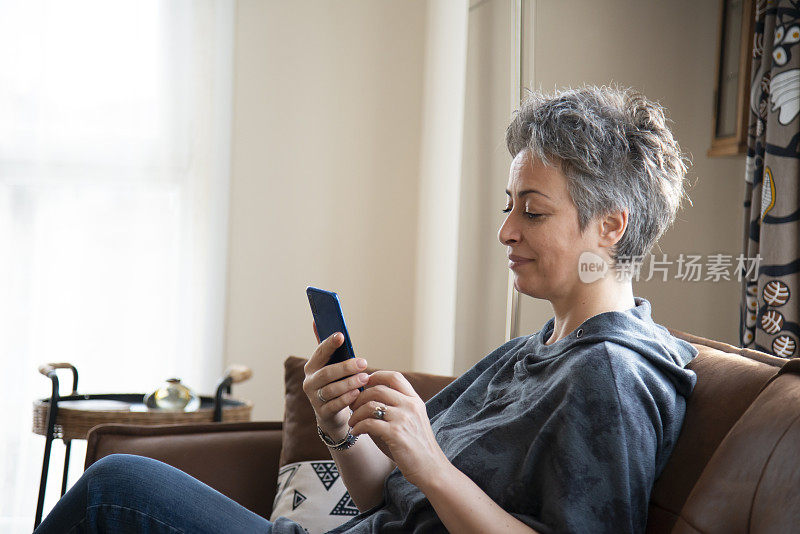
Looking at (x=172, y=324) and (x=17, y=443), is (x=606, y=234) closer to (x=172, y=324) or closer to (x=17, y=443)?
(x=172, y=324)

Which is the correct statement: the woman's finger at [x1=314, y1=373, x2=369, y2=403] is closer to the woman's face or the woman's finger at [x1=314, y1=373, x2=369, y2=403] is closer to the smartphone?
the smartphone

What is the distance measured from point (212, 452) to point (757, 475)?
3.61 ft

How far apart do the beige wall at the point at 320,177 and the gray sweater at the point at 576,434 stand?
1.97m

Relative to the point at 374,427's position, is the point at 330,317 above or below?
above

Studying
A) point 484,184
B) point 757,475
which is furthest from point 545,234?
point 484,184

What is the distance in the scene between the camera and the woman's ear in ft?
3.67

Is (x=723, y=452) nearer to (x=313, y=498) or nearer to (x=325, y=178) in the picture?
(x=313, y=498)

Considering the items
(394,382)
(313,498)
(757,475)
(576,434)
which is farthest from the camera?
(313,498)

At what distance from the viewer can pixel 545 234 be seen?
1.12 meters

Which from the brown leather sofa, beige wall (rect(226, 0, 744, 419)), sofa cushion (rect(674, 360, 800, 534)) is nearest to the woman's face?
the brown leather sofa

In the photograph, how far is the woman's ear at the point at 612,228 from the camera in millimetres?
1117

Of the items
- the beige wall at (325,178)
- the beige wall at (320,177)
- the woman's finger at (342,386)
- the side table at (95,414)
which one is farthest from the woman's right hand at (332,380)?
the beige wall at (320,177)

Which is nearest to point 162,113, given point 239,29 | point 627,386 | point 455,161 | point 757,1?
point 239,29

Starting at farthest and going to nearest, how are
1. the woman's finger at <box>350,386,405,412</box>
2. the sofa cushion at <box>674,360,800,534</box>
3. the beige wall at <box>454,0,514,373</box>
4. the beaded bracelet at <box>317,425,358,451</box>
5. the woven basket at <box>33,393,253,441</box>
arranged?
the beige wall at <box>454,0,514,373</box>
the woven basket at <box>33,393,253,441</box>
the beaded bracelet at <box>317,425,358,451</box>
the woman's finger at <box>350,386,405,412</box>
the sofa cushion at <box>674,360,800,534</box>
